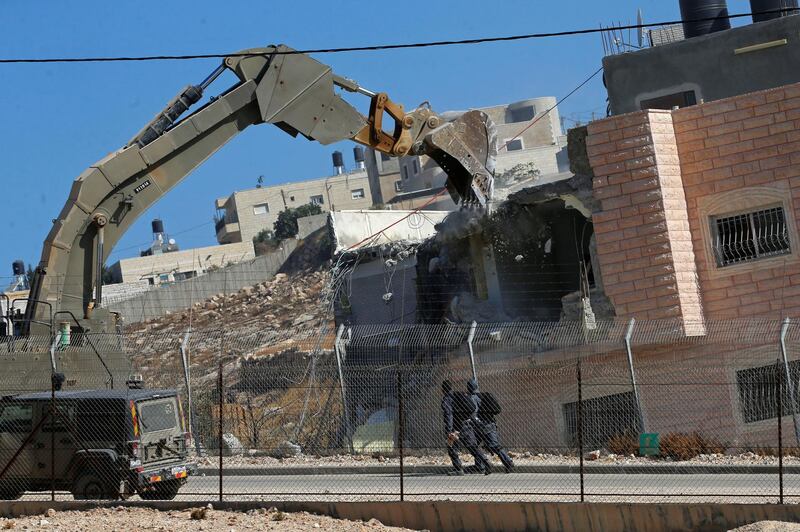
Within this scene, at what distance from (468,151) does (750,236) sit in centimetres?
521

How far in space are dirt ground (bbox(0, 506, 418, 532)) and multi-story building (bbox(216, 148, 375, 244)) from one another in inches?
3069

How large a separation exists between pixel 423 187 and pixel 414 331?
2175 inches

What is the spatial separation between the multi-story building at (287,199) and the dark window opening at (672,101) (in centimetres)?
6891

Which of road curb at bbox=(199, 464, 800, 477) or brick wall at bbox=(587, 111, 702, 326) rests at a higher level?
brick wall at bbox=(587, 111, 702, 326)

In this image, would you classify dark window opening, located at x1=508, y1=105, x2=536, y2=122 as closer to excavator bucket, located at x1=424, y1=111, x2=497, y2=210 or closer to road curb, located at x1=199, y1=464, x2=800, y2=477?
excavator bucket, located at x1=424, y1=111, x2=497, y2=210

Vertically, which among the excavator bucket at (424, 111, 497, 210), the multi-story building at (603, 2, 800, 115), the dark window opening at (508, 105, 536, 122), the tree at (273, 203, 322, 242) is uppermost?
the dark window opening at (508, 105, 536, 122)

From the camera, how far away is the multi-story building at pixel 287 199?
9131 centimetres

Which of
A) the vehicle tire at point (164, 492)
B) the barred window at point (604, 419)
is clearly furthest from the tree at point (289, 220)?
the vehicle tire at point (164, 492)

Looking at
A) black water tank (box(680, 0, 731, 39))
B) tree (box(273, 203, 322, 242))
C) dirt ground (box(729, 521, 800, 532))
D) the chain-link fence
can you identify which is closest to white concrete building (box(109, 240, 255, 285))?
tree (box(273, 203, 322, 242))

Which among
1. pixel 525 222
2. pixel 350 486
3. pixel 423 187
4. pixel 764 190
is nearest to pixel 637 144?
pixel 764 190

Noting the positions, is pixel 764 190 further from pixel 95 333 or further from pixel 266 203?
pixel 266 203

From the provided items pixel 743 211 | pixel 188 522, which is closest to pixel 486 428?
pixel 188 522

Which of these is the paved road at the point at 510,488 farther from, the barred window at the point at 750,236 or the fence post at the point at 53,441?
the barred window at the point at 750,236

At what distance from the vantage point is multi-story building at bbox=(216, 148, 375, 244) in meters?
91.3
